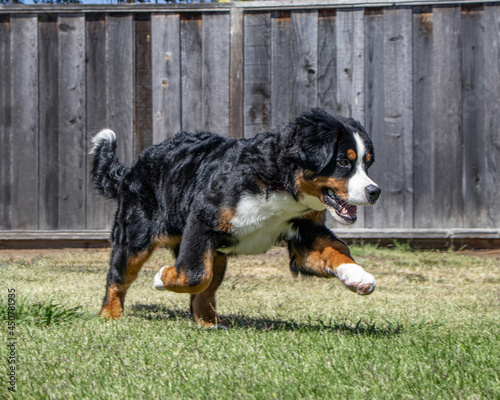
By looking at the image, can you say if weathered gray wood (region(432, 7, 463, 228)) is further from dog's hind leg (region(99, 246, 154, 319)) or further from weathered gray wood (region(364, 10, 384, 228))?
dog's hind leg (region(99, 246, 154, 319))

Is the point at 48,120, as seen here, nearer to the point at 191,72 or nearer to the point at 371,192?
the point at 191,72

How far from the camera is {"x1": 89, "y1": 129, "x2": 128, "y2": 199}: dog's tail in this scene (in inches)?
192

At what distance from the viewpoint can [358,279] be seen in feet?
11.5

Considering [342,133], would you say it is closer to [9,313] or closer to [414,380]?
[414,380]

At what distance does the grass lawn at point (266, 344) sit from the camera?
2.45 metres

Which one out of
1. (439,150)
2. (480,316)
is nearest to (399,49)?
(439,150)

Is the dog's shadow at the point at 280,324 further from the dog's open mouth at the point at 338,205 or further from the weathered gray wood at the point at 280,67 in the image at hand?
the weathered gray wood at the point at 280,67

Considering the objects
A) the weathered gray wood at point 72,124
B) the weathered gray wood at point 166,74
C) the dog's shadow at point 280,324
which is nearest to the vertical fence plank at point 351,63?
the weathered gray wood at point 166,74

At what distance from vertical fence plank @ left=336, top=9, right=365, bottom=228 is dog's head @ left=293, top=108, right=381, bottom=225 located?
3487mm

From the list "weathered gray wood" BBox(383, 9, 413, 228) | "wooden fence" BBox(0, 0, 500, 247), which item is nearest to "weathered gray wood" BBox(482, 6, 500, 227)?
"wooden fence" BBox(0, 0, 500, 247)

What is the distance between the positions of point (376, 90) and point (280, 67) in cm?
108

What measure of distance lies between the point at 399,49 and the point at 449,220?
194 centimetres

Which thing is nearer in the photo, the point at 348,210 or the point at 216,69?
the point at 348,210

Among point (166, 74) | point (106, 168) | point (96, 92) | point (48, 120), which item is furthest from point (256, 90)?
point (106, 168)
